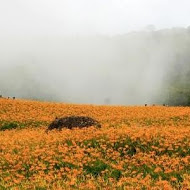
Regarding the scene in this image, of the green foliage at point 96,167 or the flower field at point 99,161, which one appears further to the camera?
the green foliage at point 96,167

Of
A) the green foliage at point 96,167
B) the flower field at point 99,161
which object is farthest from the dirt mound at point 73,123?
the green foliage at point 96,167

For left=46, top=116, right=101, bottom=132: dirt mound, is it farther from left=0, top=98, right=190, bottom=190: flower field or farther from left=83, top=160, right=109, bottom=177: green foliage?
left=83, top=160, right=109, bottom=177: green foliage

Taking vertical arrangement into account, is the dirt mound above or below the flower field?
above

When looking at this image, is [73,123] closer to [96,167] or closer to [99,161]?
[99,161]

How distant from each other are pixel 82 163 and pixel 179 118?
16.1 meters

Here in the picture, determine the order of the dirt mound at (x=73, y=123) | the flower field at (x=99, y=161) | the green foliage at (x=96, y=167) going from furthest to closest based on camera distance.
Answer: the dirt mound at (x=73, y=123) → the green foliage at (x=96, y=167) → the flower field at (x=99, y=161)

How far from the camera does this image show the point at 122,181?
1046cm

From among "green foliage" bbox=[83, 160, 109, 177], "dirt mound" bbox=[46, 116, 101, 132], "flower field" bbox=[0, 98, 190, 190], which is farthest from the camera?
"dirt mound" bbox=[46, 116, 101, 132]

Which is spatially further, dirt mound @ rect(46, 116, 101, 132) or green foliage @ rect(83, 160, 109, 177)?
dirt mound @ rect(46, 116, 101, 132)

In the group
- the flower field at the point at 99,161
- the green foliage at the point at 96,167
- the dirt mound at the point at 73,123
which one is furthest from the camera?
the dirt mound at the point at 73,123

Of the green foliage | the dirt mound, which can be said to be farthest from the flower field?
the dirt mound

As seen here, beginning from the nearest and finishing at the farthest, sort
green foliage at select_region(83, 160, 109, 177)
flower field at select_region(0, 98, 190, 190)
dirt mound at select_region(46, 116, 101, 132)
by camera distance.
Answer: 1. flower field at select_region(0, 98, 190, 190)
2. green foliage at select_region(83, 160, 109, 177)
3. dirt mound at select_region(46, 116, 101, 132)

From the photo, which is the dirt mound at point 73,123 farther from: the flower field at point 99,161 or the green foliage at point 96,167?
the green foliage at point 96,167

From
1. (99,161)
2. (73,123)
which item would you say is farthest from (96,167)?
(73,123)
